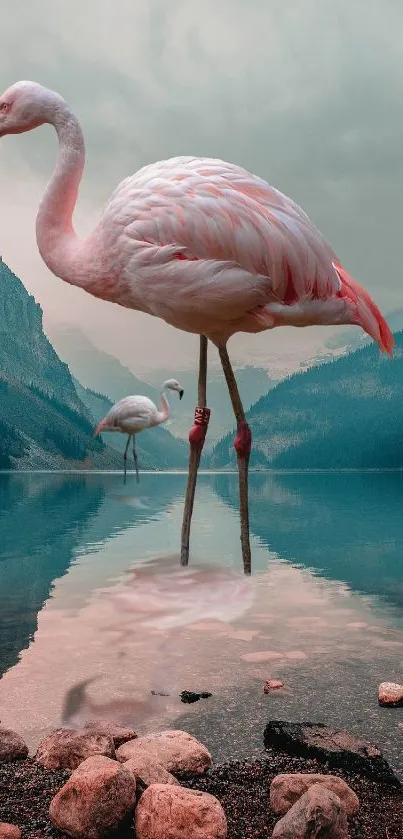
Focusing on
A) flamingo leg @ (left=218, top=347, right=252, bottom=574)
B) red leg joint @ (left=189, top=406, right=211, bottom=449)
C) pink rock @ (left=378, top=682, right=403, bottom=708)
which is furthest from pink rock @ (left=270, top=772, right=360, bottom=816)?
red leg joint @ (left=189, top=406, right=211, bottom=449)

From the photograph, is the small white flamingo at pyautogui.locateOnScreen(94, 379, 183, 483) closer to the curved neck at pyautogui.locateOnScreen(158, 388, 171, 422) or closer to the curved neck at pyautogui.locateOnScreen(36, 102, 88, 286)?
the curved neck at pyautogui.locateOnScreen(158, 388, 171, 422)

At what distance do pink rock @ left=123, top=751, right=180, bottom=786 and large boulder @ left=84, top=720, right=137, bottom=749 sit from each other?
0.44m

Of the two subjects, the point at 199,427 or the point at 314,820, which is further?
the point at 199,427

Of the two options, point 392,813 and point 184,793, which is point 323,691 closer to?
point 392,813

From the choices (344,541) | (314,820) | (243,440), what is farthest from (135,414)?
(314,820)

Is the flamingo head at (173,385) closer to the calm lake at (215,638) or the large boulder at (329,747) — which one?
the calm lake at (215,638)

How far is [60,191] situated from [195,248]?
191cm

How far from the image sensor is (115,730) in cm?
432

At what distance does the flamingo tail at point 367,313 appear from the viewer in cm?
791

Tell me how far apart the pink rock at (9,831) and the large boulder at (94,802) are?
21 centimetres

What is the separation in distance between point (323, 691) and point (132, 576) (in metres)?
4.05

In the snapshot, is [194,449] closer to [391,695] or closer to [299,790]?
[391,695]

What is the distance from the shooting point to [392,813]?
352 cm

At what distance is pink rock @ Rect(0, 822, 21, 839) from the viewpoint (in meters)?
3.17
